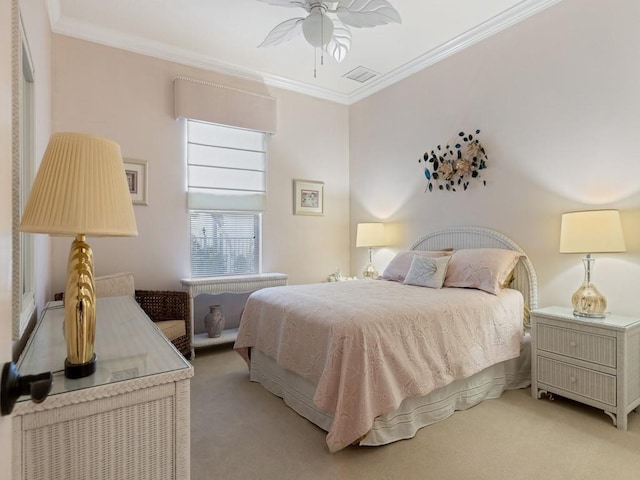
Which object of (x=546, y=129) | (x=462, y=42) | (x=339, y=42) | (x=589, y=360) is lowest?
(x=589, y=360)

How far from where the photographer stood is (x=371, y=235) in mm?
4438

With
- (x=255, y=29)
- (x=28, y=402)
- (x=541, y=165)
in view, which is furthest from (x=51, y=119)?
(x=541, y=165)

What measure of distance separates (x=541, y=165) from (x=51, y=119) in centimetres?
432

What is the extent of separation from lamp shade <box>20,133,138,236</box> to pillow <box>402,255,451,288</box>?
264cm

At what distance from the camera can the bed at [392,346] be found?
1.98 m

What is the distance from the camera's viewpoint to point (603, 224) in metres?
2.39

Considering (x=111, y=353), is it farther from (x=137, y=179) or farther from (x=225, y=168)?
(x=225, y=168)

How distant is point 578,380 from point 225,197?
363cm

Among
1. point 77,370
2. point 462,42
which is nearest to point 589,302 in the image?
point 462,42

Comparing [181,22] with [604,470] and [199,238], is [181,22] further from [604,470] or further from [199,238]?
[604,470]

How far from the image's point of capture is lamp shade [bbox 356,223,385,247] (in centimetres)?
443

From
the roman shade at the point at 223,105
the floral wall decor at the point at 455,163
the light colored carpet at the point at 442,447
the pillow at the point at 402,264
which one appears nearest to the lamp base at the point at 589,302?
the light colored carpet at the point at 442,447

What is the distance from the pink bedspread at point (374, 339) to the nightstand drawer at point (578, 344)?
21 centimetres

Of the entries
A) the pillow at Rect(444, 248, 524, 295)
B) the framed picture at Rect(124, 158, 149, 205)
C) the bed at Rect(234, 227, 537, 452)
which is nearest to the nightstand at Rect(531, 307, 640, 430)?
the bed at Rect(234, 227, 537, 452)
